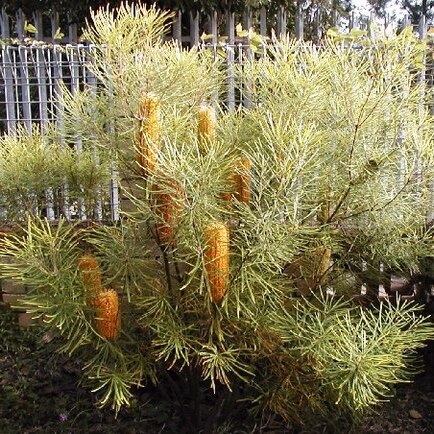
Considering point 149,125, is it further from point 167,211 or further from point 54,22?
point 54,22

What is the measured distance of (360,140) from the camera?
1.91 metres

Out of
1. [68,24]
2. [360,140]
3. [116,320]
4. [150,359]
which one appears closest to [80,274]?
[116,320]

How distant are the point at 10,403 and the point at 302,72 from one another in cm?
216

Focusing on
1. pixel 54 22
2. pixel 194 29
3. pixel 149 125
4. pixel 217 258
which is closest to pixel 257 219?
pixel 217 258

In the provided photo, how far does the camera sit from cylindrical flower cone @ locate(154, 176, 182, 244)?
1.62m

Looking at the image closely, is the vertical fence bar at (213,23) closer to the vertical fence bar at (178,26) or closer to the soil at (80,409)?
the vertical fence bar at (178,26)

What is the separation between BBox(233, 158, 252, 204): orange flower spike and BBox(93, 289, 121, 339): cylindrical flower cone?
0.52 meters

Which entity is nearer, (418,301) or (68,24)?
(418,301)

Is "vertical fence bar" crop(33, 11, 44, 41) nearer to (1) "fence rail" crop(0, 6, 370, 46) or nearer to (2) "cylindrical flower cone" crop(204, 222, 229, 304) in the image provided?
(1) "fence rail" crop(0, 6, 370, 46)

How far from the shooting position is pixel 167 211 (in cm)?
175

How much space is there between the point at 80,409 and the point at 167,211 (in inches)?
61.1

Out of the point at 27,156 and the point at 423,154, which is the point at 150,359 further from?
Result: the point at 423,154

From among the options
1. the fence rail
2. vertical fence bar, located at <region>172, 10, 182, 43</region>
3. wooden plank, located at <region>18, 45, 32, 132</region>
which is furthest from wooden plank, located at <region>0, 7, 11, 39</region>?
vertical fence bar, located at <region>172, 10, 182, 43</region>

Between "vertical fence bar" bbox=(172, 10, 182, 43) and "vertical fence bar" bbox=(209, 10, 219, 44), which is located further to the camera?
"vertical fence bar" bbox=(209, 10, 219, 44)
